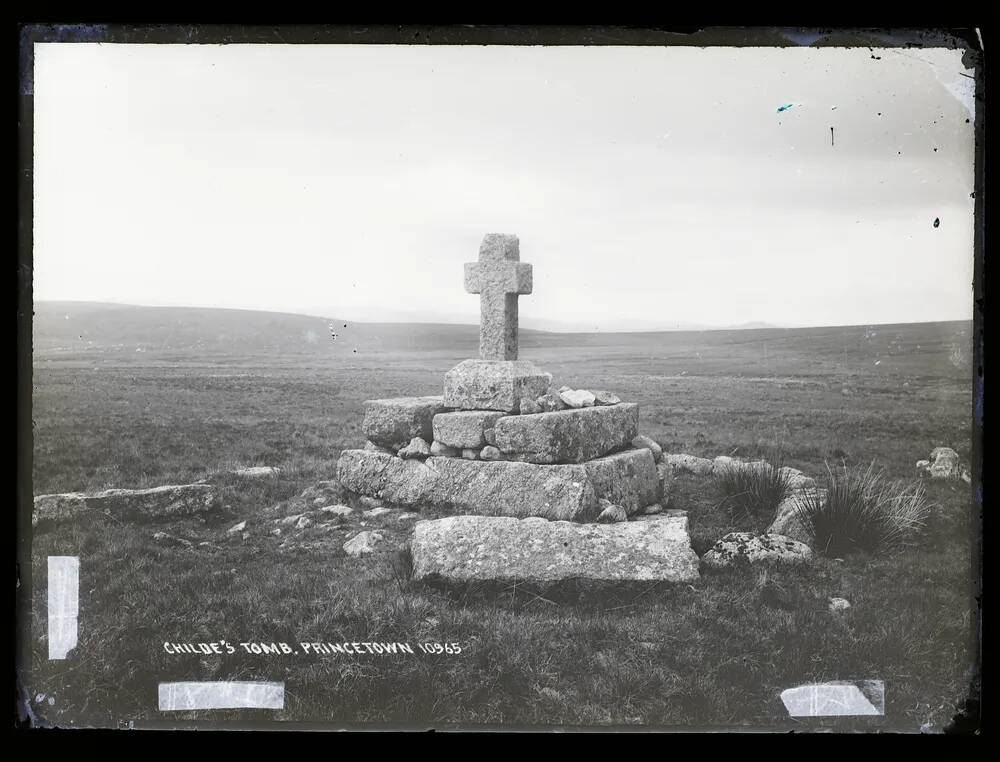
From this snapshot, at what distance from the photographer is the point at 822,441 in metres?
6.80

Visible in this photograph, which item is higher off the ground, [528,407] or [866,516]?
[528,407]

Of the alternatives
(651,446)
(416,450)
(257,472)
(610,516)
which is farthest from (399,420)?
(651,446)

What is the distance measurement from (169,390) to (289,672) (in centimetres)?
296

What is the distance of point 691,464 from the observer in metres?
8.01

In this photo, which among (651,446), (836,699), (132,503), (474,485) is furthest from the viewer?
(651,446)

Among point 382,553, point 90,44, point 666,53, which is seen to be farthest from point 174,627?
point 666,53

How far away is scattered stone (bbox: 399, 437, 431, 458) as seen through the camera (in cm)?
707

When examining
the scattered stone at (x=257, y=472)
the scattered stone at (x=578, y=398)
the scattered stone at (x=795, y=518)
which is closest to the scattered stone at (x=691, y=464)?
the scattered stone at (x=578, y=398)

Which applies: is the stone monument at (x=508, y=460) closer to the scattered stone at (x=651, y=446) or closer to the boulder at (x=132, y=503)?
the scattered stone at (x=651, y=446)

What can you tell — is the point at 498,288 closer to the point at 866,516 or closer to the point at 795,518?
the point at 795,518

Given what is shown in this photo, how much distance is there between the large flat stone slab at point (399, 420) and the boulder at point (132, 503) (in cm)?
160

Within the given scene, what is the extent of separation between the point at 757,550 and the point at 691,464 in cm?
235

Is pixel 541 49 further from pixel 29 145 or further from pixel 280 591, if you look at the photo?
pixel 280 591

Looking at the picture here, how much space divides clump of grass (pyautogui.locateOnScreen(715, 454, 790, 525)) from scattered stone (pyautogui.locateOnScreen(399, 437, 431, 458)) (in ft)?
9.60
